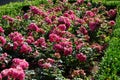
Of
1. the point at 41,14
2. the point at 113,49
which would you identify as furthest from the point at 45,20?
the point at 113,49

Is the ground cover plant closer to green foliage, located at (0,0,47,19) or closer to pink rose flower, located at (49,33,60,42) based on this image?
pink rose flower, located at (49,33,60,42)

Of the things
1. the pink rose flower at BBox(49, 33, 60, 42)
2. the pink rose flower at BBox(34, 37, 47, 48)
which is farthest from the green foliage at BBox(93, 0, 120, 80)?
the pink rose flower at BBox(34, 37, 47, 48)

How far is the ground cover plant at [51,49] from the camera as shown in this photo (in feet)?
18.3

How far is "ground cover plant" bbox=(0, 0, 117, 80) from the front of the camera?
5.59 metres

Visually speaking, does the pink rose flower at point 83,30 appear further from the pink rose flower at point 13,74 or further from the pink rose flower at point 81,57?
the pink rose flower at point 13,74

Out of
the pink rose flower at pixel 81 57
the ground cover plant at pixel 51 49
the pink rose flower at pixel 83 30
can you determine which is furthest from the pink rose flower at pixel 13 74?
the pink rose flower at pixel 83 30

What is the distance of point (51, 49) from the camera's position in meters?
6.61

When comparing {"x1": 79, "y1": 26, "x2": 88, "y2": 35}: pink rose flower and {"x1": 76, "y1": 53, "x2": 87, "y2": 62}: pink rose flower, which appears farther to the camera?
{"x1": 79, "y1": 26, "x2": 88, "y2": 35}: pink rose flower

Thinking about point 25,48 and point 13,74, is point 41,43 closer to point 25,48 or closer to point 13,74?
point 25,48

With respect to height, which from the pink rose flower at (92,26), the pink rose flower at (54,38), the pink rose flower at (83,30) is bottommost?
the pink rose flower at (54,38)

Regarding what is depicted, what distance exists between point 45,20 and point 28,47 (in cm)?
217

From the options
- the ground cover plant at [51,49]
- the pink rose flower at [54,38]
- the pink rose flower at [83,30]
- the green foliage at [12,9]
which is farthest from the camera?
the green foliage at [12,9]

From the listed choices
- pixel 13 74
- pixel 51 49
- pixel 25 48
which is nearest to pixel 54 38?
pixel 51 49

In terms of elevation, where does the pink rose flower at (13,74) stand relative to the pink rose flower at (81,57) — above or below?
below
